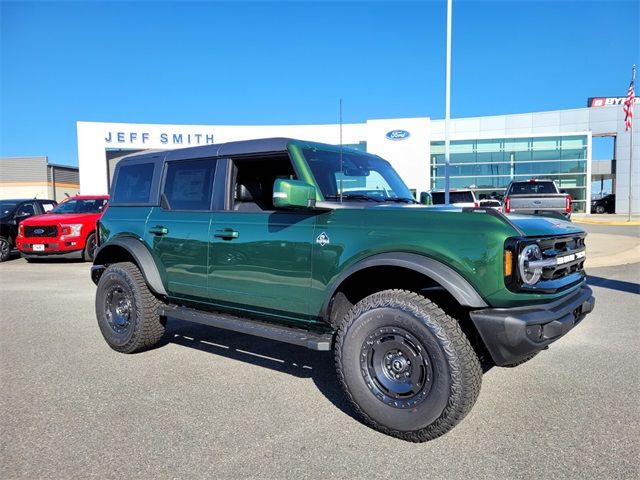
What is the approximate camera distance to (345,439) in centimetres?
309

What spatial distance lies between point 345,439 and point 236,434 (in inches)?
27.9

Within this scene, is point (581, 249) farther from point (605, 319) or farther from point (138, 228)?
point (138, 228)

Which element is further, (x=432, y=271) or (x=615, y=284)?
(x=615, y=284)

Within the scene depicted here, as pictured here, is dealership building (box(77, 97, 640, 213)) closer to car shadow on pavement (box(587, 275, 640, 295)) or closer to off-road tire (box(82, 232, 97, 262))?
off-road tire (box(82, 232, 97, 262))

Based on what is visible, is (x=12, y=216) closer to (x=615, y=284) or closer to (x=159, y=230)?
(x=159, y=230)

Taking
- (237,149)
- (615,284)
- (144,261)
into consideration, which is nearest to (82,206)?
(144,261)

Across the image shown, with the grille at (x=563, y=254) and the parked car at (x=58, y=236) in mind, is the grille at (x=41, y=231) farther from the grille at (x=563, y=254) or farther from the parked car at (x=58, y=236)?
the grille at (x=563, y=254)

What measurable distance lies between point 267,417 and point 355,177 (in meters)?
2.06

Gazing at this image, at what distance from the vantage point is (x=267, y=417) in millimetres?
3412

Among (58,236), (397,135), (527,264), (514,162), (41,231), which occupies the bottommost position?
(58,236)

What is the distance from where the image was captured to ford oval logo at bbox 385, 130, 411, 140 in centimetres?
3216

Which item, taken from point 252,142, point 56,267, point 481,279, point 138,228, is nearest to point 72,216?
point 56,267

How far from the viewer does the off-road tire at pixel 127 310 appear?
471 centimetres

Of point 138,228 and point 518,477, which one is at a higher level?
point 138,228
